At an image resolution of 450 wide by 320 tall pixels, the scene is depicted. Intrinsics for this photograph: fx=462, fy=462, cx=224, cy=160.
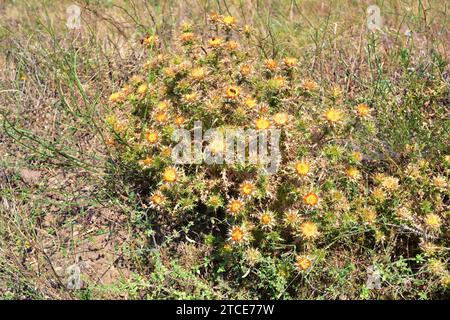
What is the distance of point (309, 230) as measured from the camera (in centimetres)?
207

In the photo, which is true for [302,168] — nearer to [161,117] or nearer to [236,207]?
[236,207]

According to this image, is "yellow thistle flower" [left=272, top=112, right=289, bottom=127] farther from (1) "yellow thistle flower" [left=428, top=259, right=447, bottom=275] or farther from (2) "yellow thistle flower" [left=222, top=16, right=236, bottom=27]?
(1) "yellow thistle flower" [left=428, top=259, right=447, bottom=275]

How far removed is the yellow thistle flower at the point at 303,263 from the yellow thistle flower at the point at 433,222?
59cm

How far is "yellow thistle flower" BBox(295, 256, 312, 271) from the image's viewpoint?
204 cm

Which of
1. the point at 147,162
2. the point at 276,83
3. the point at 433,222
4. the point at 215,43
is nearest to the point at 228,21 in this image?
the point at 215,43

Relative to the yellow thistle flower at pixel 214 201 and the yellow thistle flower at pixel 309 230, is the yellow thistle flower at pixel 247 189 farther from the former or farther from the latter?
the yellow thistle flower at pixel 309 230

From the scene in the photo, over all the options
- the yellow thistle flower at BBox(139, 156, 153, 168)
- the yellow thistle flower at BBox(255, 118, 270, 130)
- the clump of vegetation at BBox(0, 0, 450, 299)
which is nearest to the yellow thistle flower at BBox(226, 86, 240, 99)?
the clump of vegetation at BBox(0, 0, 450, 299)

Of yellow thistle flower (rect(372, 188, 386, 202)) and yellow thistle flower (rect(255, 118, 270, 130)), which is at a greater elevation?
yellow thistle flower (rect(255, 118, 270, 130))

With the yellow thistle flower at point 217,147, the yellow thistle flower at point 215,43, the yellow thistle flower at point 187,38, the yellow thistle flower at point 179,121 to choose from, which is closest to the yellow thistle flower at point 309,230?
the yellow thistle flower at point 217,147

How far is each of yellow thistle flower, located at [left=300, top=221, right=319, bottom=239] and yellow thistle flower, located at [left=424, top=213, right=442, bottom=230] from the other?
53cm

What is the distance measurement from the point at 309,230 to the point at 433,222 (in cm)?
58

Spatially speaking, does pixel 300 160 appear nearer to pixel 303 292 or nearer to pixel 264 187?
pixel 264 187

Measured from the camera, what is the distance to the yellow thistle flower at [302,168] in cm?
205
